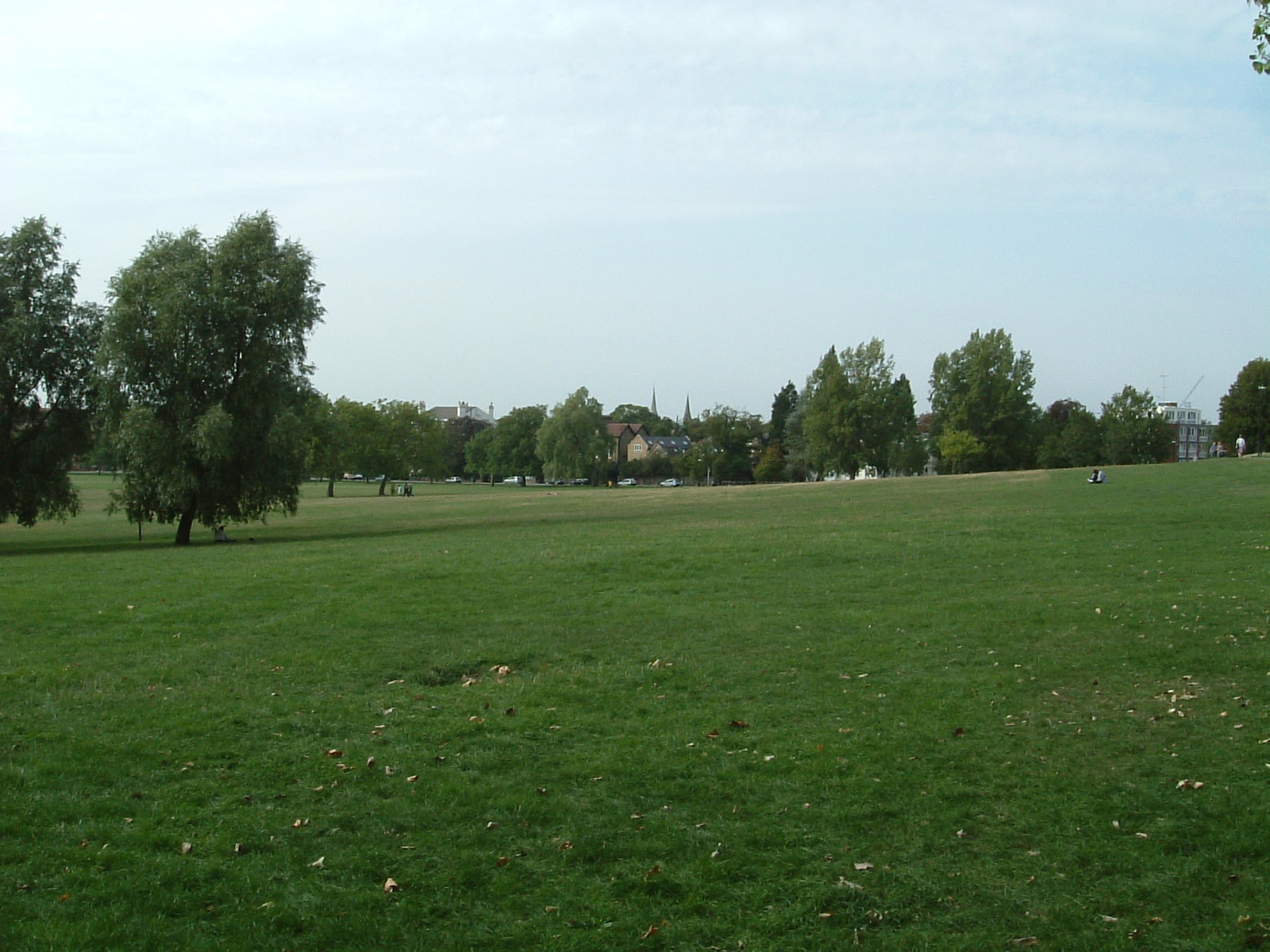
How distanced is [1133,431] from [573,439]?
6722cm

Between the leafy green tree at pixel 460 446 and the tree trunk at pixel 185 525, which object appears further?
the leafy green tree at pixel 460 446

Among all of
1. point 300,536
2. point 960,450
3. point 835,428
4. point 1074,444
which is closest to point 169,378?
point 300,536

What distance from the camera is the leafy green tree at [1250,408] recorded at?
93.8 meters

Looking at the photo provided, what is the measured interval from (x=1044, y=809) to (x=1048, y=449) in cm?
11537

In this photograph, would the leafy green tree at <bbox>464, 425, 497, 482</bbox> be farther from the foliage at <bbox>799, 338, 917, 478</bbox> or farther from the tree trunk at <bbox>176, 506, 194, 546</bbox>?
the tree trunk at <bbox>176, 506, 194, 546</bbox>

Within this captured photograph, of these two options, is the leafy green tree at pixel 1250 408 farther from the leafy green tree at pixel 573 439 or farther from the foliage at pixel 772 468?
the leafy green tree at pixel 573 439

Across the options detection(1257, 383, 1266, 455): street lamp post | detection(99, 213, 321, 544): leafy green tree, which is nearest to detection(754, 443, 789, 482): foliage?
detection(1257, 383, 1266, 455): street lamp post

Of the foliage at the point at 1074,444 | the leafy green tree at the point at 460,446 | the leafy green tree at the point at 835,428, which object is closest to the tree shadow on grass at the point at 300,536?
the leafy green tree at the point at 835,428

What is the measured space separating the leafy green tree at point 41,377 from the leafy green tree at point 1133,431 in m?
105

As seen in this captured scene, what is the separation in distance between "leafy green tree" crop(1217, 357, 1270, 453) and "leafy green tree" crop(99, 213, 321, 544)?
86804 mm

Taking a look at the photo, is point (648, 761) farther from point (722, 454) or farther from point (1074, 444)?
point (722, 454)

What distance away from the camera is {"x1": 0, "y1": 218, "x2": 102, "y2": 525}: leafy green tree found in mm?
41375

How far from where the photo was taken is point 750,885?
23.2 ft

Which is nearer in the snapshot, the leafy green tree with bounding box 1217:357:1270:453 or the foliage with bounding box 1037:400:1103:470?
the leafy green tree with bounding box 1217:357:1270:453
